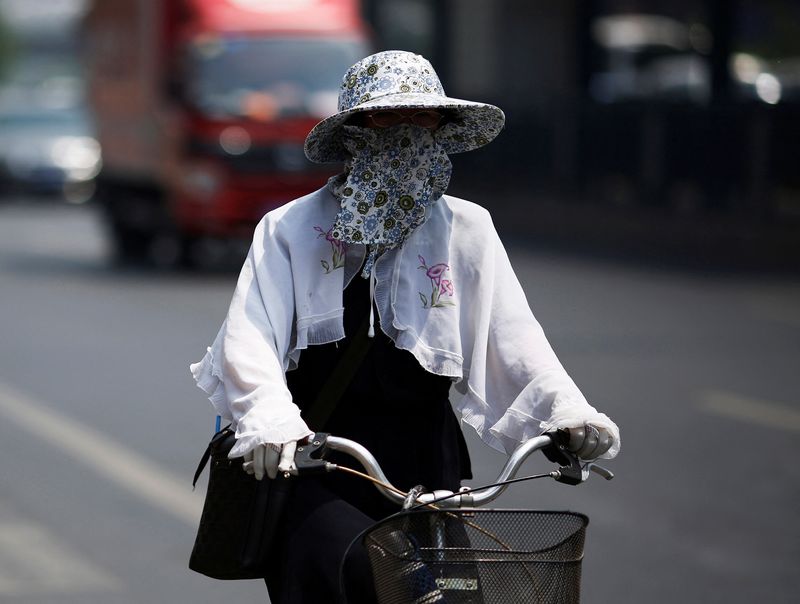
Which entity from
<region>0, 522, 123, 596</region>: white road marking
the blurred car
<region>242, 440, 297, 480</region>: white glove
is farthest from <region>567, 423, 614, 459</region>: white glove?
the blurred car

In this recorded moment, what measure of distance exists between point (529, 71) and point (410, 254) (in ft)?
86.8

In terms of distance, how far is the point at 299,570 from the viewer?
3201 millimetres

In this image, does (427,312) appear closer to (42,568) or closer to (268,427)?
(268,427)

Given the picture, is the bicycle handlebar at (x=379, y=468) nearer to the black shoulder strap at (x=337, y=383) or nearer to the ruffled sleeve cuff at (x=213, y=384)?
the black shoulder strap at (x=337, y=383)

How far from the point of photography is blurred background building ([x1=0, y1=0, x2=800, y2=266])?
1777cm

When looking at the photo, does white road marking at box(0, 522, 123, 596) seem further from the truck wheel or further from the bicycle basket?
the truck wheel

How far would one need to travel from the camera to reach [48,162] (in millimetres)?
32688

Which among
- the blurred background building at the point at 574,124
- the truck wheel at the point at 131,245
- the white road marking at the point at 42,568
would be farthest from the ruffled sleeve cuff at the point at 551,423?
the truck wheel at the point at 131,245

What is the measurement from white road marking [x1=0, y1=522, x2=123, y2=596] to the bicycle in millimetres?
3398

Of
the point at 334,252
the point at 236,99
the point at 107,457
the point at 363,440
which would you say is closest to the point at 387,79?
the point at 334,252

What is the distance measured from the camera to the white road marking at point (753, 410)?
917 centimetres

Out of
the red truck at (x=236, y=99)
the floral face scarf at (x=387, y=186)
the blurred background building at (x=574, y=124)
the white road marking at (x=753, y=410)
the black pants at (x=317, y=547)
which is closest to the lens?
the black pants at (x=317, y=547)

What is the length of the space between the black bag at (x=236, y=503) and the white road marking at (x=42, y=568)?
278 centimetres

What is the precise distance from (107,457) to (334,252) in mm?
5212
